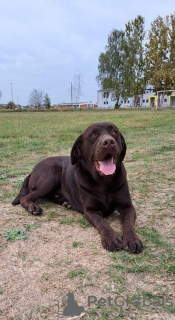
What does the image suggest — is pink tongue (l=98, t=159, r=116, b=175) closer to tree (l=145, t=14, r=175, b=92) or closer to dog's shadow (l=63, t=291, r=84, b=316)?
dog's shadow (l=63, t=291, r=84, b=316)

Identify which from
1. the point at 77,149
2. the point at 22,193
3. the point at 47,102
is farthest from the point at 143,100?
the point at 77,149

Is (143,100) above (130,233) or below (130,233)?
above

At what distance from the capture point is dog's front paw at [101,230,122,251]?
225cm

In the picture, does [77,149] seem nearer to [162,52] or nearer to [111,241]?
[111,241]

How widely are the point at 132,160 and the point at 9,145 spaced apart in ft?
12.8

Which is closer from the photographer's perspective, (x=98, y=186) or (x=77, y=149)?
(x=98, y=186)

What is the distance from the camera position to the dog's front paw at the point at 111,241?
7.39 ft

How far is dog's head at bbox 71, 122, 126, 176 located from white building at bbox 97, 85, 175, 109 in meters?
40.1

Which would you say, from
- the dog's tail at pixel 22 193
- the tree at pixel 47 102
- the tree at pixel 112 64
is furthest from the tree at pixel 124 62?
the dog's tail at pixel 22 193

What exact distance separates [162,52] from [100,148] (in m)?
40.4

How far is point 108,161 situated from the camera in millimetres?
2711

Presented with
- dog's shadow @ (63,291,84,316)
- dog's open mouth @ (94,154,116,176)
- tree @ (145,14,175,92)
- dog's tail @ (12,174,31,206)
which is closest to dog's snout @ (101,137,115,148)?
dog's open mouth @ (94,154,116,176)

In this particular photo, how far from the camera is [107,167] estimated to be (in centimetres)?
267

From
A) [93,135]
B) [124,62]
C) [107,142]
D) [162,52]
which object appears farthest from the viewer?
[124,62]
